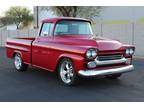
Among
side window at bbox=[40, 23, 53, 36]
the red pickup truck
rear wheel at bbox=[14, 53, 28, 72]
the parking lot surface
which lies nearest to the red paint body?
the red pickup truck

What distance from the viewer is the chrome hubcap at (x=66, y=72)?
7.69 m

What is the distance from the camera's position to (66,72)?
25.7 feet

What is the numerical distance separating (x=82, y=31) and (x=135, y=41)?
844cm

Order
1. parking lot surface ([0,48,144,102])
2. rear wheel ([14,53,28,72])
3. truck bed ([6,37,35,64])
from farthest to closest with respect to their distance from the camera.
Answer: rear wheel ([14,53,28,72])
truck bed ([6,37,35,64])
parking lot surface ([0,48,144,102])

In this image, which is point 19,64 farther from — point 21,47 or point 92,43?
point 92,43

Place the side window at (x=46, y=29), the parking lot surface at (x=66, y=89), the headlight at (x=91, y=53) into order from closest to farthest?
the parking lot surface at (x=66, y=89) → the headlight at (x=91, y=53) → the side window at (x=46, y=29)

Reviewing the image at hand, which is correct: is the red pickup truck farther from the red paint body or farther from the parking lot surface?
the parking lot surface

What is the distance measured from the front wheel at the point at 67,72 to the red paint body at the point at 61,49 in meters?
0.16

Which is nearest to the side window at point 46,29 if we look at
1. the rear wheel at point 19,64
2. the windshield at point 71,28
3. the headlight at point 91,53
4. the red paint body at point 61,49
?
the red paint body at point 61,49

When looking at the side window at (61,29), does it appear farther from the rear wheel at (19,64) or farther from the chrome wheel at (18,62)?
the chrome wheel at (18,62)

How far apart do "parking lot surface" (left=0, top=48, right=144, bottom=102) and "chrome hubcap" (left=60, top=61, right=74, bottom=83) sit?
0.20 metres

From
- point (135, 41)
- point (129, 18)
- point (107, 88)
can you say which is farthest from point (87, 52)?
point (129, 18)

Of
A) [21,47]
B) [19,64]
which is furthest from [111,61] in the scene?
[19,64]

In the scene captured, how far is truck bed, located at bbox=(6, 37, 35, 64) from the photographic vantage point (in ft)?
30.8
